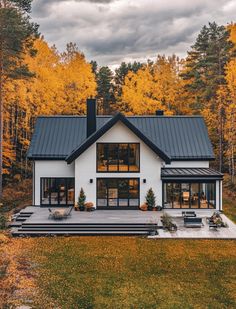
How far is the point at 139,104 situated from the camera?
1709 inches

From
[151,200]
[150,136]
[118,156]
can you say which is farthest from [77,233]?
[150,136]

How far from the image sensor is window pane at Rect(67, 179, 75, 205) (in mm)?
25703

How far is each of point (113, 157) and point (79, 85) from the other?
19.6m

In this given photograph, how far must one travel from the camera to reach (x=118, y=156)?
24891 mm

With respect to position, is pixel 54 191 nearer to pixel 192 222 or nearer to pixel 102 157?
pixel 102 157

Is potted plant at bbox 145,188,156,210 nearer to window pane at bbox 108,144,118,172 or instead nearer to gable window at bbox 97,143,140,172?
gable window at bbox 97,143,140,172

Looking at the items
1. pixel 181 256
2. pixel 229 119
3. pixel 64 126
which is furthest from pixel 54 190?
pixel 229 119

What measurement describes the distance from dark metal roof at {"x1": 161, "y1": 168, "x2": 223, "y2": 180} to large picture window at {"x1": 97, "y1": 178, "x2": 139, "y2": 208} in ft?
7.57

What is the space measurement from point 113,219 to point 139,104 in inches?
957

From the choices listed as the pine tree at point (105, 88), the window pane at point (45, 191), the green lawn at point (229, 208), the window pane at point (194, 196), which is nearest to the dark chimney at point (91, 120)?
the window pane at point (45, 191)

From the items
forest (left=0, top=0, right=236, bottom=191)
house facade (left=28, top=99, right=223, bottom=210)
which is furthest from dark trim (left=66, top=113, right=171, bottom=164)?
forest (left=0, top=0, right=236, bottom=191)

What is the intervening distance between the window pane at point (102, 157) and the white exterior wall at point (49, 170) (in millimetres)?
2311

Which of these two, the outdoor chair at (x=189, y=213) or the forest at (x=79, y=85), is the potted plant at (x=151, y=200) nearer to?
the outdoor chair at (x=189, y=213)

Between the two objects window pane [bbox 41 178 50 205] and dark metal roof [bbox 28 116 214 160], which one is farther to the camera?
dark metal roof [bbox 28 116 214 160]
